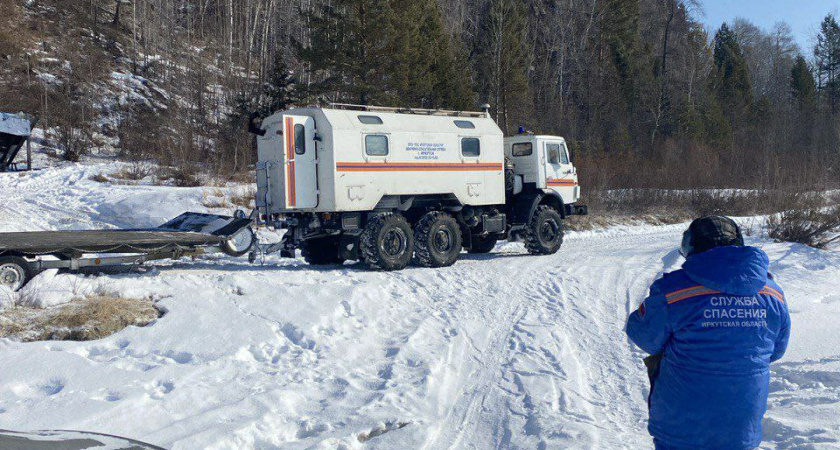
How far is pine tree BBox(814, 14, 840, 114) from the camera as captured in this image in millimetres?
67562

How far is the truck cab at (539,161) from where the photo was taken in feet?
51.9

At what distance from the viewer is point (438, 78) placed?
34469 mm

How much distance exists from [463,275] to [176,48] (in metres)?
45.2

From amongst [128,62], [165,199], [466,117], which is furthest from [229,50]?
[466,117]

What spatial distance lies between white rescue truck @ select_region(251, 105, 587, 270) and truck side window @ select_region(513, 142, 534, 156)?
0.95 meters

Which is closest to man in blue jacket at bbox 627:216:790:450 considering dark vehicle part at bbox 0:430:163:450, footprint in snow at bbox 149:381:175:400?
dark vehicle part at bbox 0:430:163:450

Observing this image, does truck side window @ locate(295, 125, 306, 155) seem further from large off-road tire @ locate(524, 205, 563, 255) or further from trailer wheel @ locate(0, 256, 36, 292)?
large off-road tire @ locate(524, 205, 563, 255)

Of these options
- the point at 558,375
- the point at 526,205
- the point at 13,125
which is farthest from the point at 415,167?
the point at 13,125

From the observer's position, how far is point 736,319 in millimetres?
3066

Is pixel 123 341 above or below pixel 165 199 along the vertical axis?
below

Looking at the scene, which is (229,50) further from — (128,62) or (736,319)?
(736,319)

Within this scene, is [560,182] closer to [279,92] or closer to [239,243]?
[239,243]

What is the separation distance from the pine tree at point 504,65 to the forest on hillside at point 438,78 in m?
0.12

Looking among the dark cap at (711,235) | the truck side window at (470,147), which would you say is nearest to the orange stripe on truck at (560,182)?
the truck side window at (470,147)
